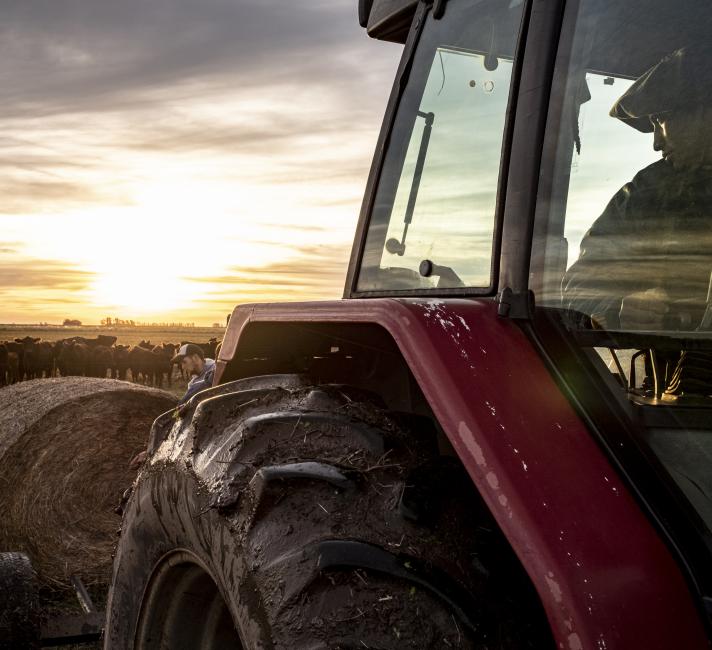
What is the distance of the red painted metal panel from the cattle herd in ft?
76.0

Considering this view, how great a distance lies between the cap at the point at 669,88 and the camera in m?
1.53

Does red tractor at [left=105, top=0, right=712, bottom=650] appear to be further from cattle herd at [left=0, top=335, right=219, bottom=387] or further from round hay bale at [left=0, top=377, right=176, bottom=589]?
cattle herd at [left=0, top=335, right=219, bottom=387]

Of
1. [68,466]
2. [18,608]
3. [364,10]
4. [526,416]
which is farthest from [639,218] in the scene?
[68,466]

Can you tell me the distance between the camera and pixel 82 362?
25.0 m

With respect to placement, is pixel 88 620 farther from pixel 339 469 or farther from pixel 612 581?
pixel 612 581

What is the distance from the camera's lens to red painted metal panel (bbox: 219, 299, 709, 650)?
4.25 feet

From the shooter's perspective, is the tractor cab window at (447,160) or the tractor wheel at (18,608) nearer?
the tractor cab window at (447,160)

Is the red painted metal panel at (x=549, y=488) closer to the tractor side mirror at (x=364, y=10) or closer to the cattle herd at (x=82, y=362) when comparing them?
the tractor side mirror at (x=364, y=10)

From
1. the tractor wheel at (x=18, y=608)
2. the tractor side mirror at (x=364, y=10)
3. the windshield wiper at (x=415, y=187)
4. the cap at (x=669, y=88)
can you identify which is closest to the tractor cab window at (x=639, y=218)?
the cap at (x=669, y=88)

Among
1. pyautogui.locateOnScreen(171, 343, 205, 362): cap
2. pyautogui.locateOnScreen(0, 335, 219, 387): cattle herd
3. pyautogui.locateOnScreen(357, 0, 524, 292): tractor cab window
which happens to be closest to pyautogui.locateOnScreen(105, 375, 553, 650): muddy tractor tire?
pyautogui.locateOnScreen(357, 0, 524, 292): tractor cab window

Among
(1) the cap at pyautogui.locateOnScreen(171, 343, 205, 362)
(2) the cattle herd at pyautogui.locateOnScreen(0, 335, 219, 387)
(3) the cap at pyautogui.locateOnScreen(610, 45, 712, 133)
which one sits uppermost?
(2) the cattle herd at pyautogui.locateOnScreen(0, 335, 219, 387)

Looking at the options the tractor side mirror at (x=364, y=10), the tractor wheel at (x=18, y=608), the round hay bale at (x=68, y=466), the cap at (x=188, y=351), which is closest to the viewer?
the tractor side mirror at (x=364, y=10)

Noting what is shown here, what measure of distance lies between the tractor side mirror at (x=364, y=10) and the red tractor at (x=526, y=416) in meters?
0.81

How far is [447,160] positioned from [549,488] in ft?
3.01
